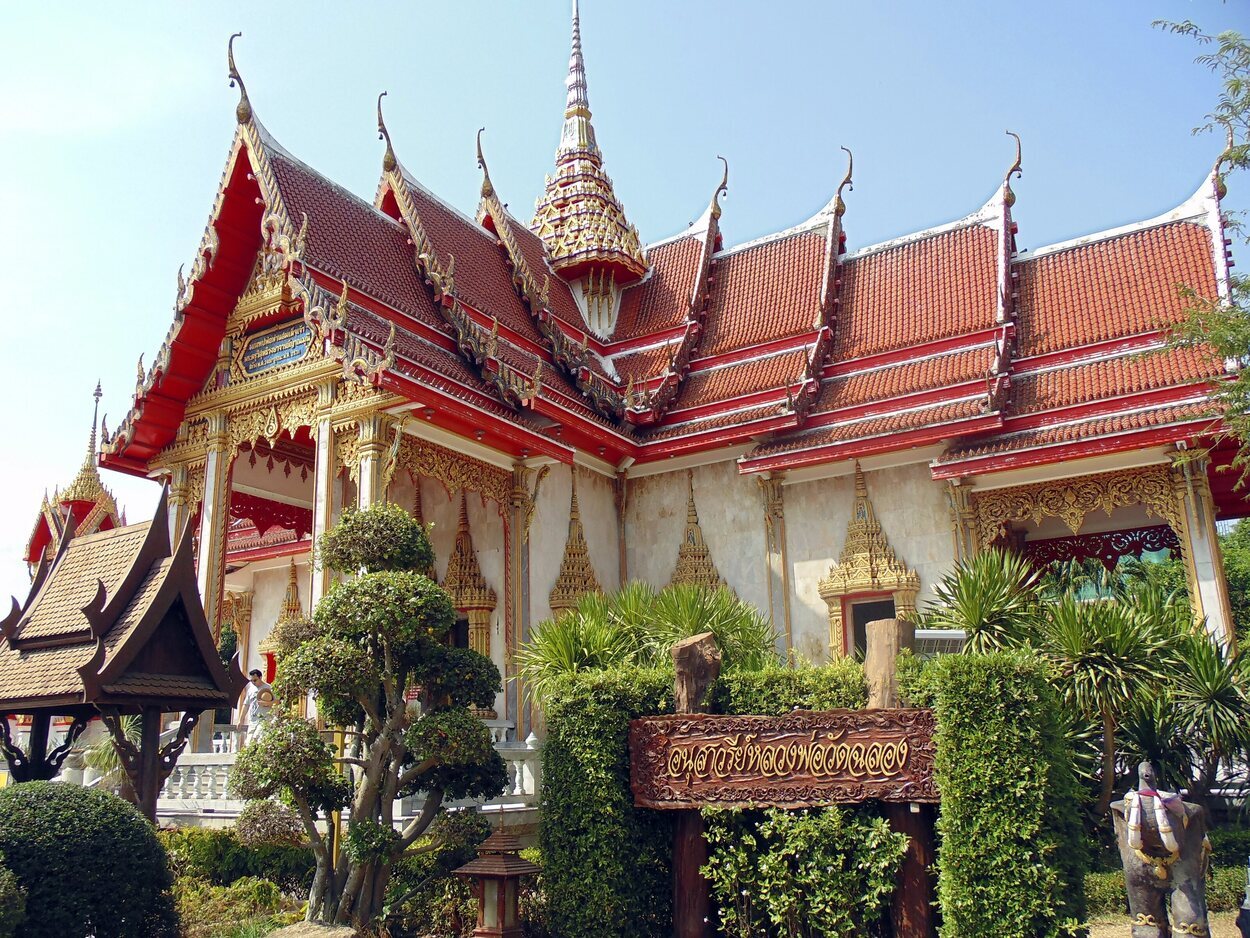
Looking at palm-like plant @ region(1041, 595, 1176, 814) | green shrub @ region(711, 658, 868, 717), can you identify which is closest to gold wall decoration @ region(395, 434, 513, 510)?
green shrub @ region(711, 658, 868, 717)

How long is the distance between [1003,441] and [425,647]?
7778 millimetres

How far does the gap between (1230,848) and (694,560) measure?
717 cm

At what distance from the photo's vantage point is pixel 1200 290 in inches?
545

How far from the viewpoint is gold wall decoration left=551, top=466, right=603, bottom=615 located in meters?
13.4

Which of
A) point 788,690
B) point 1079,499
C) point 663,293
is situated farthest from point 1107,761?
point 663,293

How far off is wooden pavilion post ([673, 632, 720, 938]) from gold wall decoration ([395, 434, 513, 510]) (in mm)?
4984

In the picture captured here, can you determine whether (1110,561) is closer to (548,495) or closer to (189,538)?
(548,495)

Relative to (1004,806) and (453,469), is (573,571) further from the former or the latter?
(1004,806)

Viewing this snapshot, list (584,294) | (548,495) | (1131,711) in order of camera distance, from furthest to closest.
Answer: (584,294), (548,495), (1131,711)

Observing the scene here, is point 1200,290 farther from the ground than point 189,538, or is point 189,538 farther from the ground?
point 1200,290

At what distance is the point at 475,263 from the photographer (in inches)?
618

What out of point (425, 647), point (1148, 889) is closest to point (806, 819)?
point (1148, 889)

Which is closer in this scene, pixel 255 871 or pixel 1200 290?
pixel 255 871

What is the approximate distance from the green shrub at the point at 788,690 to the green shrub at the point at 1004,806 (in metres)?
0.97
